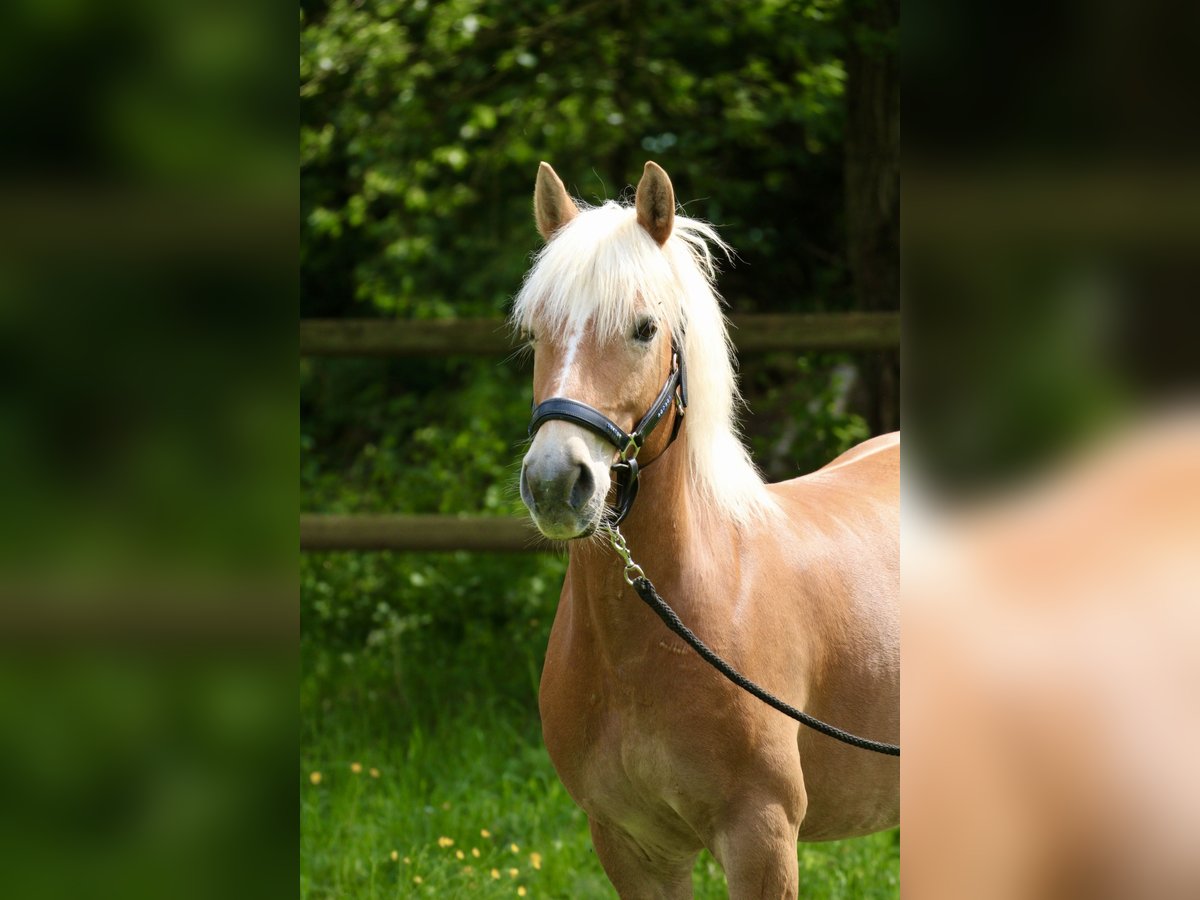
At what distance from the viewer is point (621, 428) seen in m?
1.80

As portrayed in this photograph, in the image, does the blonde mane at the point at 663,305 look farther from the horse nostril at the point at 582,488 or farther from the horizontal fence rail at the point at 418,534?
the horizontal fence rail at the point at 418,534

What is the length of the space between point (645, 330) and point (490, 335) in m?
2.21

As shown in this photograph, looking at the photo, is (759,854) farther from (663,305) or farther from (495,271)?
(495,271)

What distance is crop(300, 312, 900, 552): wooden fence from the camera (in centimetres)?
387

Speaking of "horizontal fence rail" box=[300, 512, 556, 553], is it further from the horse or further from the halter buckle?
the halter buckle

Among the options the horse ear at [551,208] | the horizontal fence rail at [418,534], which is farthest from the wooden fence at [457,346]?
the horse ear at [551,208]

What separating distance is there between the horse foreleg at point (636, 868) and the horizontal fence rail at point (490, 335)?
199 centimetres

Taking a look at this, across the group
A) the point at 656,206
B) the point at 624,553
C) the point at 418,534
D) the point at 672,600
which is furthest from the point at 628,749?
the point at 418,534

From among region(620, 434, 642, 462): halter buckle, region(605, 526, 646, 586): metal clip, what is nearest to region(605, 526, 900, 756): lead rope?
region(605, 526, 646, 586): metal clip
